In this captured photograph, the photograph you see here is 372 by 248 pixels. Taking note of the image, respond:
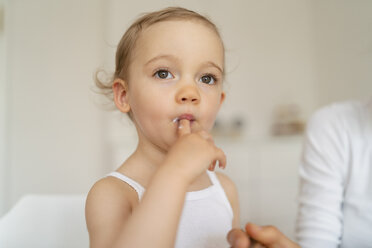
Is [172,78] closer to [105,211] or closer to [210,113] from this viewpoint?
[210,113]

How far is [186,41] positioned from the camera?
1.24 feet

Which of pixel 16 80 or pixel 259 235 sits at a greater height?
pixel 16 80

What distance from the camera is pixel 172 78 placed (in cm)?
38

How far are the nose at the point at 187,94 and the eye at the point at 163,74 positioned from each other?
0.03 m

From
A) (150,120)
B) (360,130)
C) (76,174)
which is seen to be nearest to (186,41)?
(150,120)

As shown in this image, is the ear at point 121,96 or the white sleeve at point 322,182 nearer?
A: the ear at point 121,96

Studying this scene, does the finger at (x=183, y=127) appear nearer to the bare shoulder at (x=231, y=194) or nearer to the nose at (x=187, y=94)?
the nose at (x=187, y=94)

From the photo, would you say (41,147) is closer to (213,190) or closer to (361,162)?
(213,190)

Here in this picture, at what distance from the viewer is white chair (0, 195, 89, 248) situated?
0.36 m

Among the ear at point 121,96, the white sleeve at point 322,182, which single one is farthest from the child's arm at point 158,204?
the white sleeve at point 322,182

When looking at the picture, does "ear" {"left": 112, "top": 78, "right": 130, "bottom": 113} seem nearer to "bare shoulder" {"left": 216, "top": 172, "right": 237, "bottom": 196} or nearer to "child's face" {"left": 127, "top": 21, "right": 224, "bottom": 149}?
"child's face" {"left": 127, "top": 21, "right": 224, "bottom": 149}

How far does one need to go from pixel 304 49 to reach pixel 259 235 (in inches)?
87.7

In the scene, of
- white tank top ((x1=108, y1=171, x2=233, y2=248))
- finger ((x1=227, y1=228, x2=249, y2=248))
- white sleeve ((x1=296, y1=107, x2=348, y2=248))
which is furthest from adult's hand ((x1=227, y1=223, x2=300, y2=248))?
white sleeve ((x1=296, y1=107, x2=348, y2=248))

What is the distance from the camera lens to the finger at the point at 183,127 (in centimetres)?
36
